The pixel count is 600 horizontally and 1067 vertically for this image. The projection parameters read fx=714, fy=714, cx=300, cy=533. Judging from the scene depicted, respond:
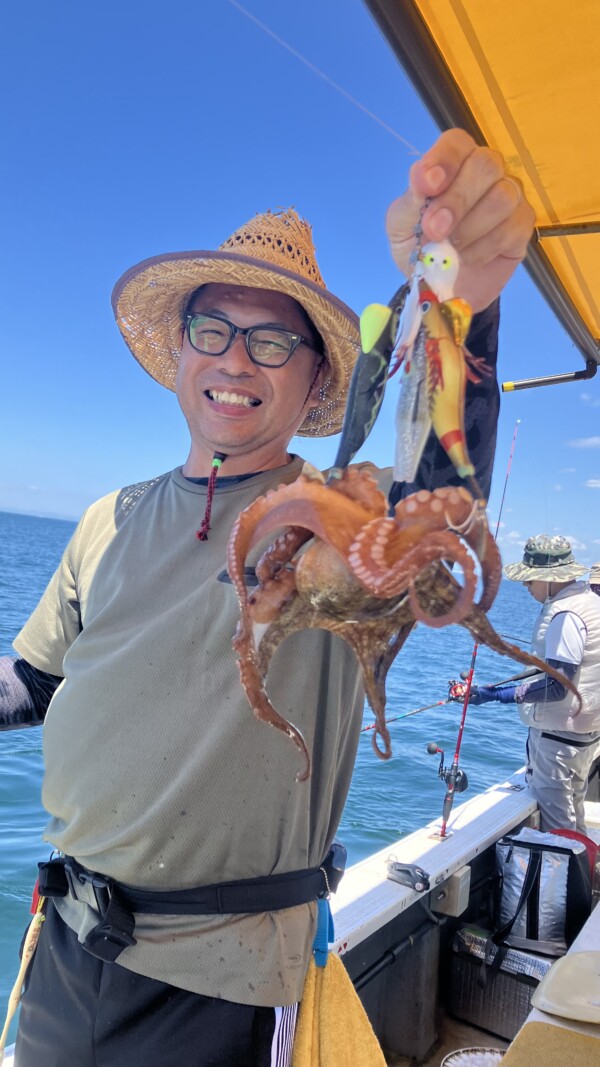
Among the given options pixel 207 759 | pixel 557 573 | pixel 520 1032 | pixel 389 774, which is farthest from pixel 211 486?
pixel 389 774

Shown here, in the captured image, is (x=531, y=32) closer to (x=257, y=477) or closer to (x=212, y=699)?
(x=257, y=477)

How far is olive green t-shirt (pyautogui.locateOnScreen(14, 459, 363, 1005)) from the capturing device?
1788 mm

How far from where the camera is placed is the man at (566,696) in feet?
17.2

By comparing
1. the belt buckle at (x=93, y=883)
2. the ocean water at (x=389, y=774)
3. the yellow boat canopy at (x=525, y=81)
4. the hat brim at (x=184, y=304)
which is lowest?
the ocean water at (x=389, y=774)

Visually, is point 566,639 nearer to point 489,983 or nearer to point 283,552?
point 489,983

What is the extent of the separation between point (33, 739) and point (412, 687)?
40.7ft

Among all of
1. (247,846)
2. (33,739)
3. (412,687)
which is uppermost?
(247,846)

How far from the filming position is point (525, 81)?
209 cm

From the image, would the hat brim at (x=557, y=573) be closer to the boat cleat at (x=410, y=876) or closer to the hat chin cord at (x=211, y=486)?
the boat cleat at (x=410, y=876)

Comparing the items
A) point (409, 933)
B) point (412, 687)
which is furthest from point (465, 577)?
point (412, 687)

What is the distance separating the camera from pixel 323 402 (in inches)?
86.9

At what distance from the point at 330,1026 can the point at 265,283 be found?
198 cm

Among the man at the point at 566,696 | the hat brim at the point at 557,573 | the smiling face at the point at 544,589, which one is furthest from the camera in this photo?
the smiling face at the point at 544,589

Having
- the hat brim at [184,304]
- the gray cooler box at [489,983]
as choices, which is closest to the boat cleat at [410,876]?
the gray cooler box at [489,983]
